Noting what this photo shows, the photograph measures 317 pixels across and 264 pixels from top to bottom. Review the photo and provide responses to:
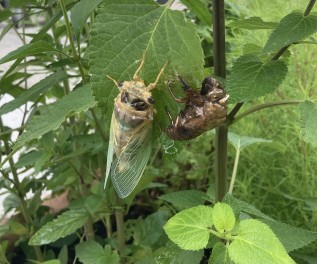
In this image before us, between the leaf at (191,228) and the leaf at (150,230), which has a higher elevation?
the leaf at (191,228)

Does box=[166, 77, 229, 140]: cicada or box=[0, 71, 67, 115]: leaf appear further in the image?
box=[0, 71, 67, 115]: leaf

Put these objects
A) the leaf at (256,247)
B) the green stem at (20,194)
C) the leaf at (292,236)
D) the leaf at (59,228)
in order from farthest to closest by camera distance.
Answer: the green stem at (20,194), the leaf at (59,228), the leaf at (292,236), the leaf at (256,247)

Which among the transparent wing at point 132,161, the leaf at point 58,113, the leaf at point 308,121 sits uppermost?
the leaf at point 58,113

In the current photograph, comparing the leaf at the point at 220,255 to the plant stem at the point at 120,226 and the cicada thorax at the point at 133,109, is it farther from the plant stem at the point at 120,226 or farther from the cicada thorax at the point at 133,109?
the plant stem at the point at 120,226

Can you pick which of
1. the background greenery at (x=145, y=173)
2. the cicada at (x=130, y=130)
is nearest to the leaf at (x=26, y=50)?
the background greenery at (x=145, y=173)

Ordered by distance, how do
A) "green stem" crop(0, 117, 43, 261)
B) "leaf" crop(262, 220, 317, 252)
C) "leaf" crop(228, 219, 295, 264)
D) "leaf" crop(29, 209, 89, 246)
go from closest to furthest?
"leaf" crop(228, 219, 295, 264), "leaf" crop(262, 220, 317, 252), "leaf" crop(29, 209, 89, 246), "green stem" crop(0, 117, 43, 261)

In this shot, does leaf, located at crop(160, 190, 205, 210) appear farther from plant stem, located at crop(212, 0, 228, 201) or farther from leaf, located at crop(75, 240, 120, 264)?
leaf, located at crop(75, 240, 120, 264)

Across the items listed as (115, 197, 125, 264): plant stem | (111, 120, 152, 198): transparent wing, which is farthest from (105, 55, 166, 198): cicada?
(115, 197, 125, 264): plant stem

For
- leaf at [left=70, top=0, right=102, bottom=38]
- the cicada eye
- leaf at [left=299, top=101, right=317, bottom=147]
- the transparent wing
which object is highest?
leaf at [left=70, top=0, right=102, bottom=38]
